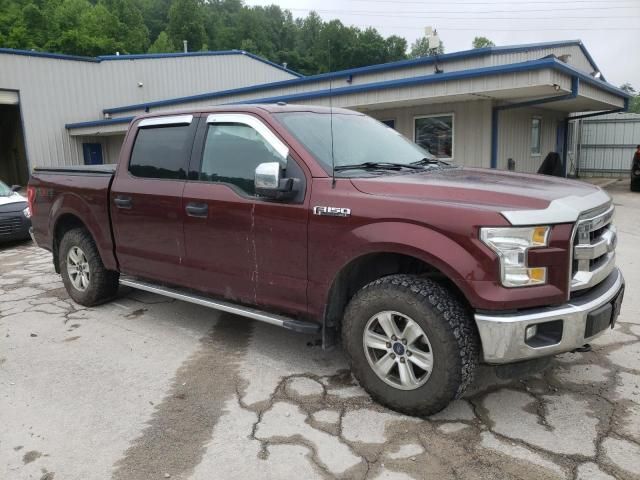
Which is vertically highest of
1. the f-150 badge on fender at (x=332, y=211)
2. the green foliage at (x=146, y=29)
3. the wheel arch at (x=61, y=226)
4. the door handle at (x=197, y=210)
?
the green foliage at (x=146, y=29)

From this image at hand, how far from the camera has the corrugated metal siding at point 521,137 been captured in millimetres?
14062

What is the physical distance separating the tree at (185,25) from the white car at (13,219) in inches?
2407

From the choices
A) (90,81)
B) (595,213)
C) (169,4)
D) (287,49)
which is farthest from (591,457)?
(169,4)

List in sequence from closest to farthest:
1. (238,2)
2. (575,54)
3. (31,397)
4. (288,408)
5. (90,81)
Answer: (288,408) < (31,397) < (575,54) < (90,81) < (238,2)

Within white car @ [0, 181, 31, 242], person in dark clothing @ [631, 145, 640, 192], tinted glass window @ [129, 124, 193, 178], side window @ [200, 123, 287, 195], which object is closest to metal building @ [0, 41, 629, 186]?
person in dark clothing @ [631, 145, 640, 192]

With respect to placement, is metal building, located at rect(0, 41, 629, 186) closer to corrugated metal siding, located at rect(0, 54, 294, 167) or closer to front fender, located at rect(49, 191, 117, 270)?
corrugated metal siding, located at rect(0, 54, 294, 167)

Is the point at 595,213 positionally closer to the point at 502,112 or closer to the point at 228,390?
the point at 228,390

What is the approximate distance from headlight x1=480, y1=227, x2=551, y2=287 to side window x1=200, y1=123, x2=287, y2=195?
1538 millimetres

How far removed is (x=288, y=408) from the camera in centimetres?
341

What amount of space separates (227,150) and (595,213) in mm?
2612

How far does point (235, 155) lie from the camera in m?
4.04

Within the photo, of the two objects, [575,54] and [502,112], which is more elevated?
[575,54]

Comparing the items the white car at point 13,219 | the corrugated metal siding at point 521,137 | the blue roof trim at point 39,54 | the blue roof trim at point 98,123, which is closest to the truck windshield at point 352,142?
the white car at point 13,219

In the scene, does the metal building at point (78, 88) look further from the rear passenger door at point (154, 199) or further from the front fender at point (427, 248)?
the front fender at point (427, 248)
